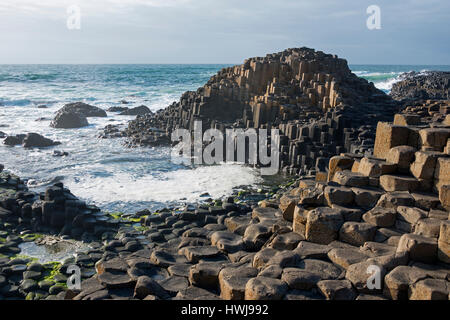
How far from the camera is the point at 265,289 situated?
446cm

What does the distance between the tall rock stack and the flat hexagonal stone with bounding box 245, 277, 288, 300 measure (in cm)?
852

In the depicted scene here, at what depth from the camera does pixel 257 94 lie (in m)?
21.3

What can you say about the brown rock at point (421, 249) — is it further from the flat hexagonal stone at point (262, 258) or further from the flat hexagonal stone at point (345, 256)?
the flat hexagonal stone at point (262, 258)

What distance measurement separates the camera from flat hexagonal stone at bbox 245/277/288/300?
4398mm

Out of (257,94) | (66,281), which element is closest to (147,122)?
(257,94)

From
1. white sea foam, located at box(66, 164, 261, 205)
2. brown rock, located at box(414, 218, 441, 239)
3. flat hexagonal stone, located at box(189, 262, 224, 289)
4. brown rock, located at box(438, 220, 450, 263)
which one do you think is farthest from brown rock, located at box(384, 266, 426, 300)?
white sea foam, located at box(66, 164, 261, 205)

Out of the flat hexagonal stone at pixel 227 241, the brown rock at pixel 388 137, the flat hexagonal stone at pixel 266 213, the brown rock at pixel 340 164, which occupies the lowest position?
the flat hexagonal stone at pixel 227 241

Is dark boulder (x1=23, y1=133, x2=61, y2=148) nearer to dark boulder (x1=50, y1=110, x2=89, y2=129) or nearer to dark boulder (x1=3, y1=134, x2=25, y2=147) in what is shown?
dark boulder (x1=3, y1=134, x2=25, y2=147)

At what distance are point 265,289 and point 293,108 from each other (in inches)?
560

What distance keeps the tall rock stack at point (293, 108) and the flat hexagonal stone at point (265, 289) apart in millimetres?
8524

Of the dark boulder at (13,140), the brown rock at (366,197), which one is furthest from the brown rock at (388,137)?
the dark boulder at (13,140)

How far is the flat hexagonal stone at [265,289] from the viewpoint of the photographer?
4398 mm

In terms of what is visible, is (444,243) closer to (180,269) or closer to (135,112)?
(180,269)

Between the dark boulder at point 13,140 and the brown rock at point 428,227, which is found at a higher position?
the brown rock at point 428,227
